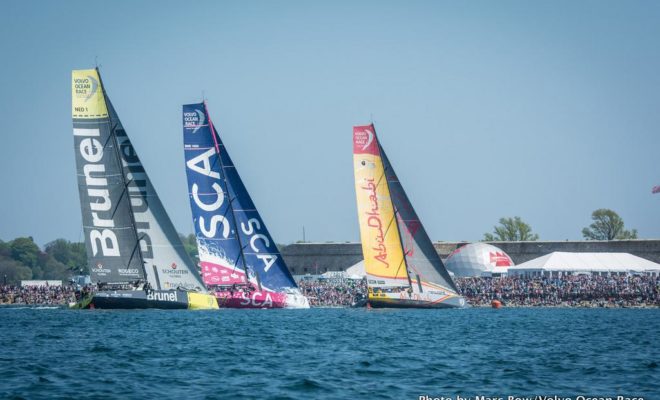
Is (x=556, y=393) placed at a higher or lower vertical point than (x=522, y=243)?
lower

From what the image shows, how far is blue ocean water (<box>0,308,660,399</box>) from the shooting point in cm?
2562

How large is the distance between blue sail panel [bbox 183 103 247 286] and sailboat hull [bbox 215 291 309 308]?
1.04 metres

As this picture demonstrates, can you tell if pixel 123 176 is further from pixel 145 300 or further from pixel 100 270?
pixel 145 300

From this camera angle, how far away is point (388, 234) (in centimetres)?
6688

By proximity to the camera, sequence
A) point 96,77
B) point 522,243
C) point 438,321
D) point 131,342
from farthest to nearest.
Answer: point 522,243 → point 96,77 → point 438,321 → point 131,342

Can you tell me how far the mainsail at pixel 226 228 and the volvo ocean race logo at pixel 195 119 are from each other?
2.39ft

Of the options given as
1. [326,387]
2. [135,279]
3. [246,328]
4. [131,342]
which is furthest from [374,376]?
[135,279]

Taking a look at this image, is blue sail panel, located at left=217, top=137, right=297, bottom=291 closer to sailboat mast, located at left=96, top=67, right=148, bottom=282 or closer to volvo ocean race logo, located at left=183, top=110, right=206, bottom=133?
volvo ocean race logo, located at left=183, top=110, right=206, bottom=133

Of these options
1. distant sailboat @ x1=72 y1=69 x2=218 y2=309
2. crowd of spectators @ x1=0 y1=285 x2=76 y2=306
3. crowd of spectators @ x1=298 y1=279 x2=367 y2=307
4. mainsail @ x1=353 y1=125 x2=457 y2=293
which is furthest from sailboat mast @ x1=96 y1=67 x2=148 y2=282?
crowd of spectators @ x1=0 y1=285 x2=76 y2=306

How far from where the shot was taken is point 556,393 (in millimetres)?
24922

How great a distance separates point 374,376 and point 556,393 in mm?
5160

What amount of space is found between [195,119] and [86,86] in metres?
8.30

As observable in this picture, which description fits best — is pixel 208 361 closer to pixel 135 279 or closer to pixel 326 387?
pixel 326 387

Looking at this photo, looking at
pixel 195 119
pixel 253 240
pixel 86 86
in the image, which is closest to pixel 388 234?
pixel 253 240
